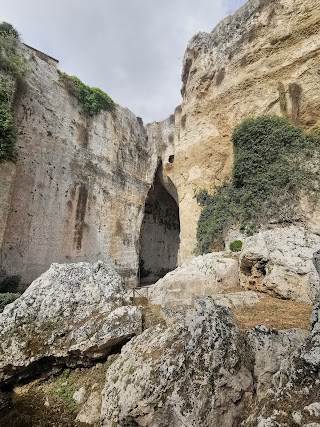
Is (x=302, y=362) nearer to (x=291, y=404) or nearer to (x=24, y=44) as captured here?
(x=291, y=404)

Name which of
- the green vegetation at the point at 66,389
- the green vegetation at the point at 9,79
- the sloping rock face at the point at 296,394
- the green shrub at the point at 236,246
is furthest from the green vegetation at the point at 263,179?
the green vegetation at the point at 9,79

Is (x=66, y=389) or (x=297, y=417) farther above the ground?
(x=297, y=417)

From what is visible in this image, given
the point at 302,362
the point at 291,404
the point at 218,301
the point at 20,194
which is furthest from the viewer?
the point at 20,194

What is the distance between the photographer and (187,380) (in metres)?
3.54

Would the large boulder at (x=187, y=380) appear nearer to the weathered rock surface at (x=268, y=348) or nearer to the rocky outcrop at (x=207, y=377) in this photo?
the rocky outcrop at (x=207, y=377)

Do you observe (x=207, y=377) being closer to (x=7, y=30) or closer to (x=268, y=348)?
(x=268, y=348)

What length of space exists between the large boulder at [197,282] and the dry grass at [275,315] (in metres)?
1.80

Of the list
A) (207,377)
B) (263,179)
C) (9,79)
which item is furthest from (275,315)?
(9,79)

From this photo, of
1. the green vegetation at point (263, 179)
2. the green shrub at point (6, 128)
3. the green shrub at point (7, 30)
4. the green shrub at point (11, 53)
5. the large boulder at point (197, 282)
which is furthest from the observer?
the green shrub at point (7, 30)

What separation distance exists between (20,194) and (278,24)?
15177 millimetres

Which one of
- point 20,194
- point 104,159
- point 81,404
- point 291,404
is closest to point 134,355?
point 81,404

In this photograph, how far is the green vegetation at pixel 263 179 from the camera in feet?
35.4

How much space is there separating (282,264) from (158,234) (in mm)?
16723

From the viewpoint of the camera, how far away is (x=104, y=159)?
17844 mm
